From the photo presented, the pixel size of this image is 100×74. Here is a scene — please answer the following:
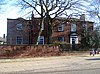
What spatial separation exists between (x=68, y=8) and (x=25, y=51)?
12.4 meters

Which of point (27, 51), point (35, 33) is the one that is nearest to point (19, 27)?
point (35, 33)

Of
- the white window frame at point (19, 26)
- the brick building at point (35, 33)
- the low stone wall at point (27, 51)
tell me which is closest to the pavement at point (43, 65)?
the low stone wall at point (27, 51)

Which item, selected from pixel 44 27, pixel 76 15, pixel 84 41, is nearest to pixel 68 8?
pixel 76 15

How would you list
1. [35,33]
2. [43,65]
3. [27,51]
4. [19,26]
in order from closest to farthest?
[43,65] < [27,51] < [35,33] < [19,26]

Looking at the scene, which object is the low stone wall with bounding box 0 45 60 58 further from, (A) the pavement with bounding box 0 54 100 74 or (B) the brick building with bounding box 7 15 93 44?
(B) the brick building with bounding box 7 15 93 44

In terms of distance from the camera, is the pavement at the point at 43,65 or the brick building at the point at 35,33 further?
the brick building at the point at 35,33

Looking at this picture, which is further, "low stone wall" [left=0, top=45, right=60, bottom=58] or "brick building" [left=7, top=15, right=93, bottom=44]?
"brick building" [left=7, top=15, right=93, bottom=44]

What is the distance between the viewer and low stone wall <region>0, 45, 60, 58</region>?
37.0 metres

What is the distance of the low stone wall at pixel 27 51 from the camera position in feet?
121

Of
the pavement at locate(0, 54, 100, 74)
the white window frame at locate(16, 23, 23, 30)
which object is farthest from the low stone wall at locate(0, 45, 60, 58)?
the white window frame at locate(16, 23, 23, 30)

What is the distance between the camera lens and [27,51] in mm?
38812

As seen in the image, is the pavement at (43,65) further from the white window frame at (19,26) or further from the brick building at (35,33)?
the white window frame at (19,26)

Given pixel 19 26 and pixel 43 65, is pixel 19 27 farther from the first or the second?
pixel 43 65

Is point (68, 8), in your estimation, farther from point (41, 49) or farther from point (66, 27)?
point (66, 27)
